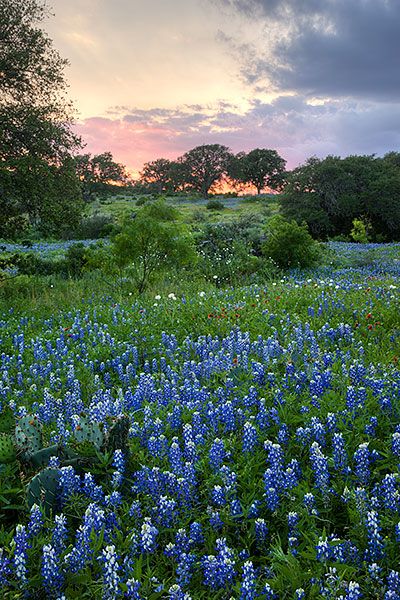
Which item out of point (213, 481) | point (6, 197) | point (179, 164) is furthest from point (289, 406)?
point (179, 164)

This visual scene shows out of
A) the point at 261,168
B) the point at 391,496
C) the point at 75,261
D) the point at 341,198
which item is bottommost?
the point at 75,261

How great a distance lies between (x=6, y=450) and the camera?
3.95 meters

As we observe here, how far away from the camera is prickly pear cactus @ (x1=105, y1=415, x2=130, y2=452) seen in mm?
3744

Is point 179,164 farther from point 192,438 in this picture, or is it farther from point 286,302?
point 192,438

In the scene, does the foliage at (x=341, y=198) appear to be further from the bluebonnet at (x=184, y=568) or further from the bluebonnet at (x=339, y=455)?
the bluebonnet at (x=184, y=568)

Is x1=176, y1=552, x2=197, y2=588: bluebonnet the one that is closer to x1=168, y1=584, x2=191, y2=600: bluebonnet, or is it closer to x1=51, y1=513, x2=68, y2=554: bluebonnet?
x1=168, y1=584, x2=191, y2=600: bluebonnet

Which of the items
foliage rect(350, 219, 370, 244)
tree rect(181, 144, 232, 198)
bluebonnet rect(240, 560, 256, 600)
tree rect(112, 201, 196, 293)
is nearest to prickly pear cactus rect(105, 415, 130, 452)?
bluebonnet rect(240, 560, 256, 600)

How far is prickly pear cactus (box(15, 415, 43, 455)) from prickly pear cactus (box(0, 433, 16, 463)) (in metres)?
0.10

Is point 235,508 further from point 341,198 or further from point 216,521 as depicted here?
point 341,198

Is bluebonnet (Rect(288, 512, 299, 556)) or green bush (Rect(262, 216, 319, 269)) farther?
green bush (Rect(262, 216, 319, 269))

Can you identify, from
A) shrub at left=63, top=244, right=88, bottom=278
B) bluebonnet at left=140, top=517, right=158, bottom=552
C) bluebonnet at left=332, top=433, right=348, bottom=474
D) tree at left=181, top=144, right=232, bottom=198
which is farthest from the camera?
tree at left=181, top=144, right=232, bottom=198

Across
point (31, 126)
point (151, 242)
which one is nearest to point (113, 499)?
point (151, 242)

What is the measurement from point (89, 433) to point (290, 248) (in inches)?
724

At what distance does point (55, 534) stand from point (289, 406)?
2.27m
